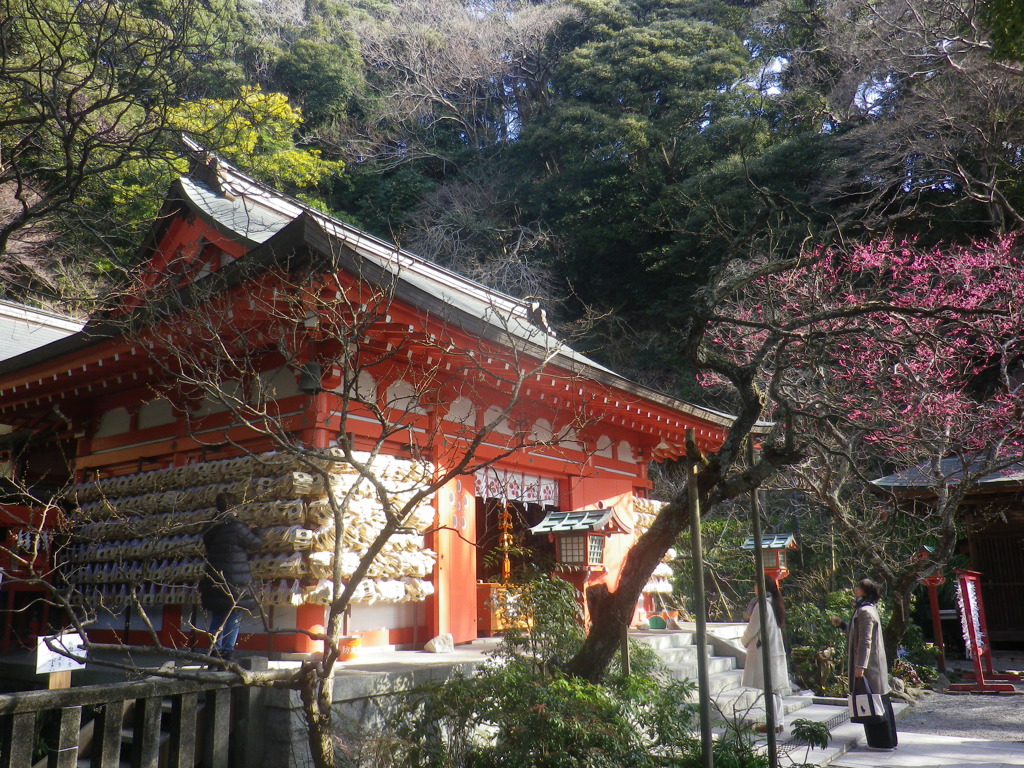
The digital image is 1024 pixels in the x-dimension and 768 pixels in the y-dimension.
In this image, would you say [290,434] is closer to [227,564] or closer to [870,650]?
[227,564]

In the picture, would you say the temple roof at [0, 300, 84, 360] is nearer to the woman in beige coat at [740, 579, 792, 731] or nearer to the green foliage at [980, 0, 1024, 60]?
the woman in beige coat at [740, 579, 792, 731]

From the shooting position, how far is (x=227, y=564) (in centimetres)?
603

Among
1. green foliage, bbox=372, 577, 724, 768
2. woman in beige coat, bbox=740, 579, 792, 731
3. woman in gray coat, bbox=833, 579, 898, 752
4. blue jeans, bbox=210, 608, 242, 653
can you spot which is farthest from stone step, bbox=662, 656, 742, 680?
blue jeans, bbox=210, 608, 242, 653

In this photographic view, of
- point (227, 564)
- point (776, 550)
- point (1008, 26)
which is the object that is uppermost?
point (1008, 26)

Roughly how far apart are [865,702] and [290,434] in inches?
214

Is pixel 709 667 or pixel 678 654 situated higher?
pixel 678 654

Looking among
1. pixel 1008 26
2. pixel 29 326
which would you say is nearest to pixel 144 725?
pixel 1008 26

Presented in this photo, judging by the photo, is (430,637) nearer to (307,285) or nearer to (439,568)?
(439,568)

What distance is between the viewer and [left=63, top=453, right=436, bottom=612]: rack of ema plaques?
21.0 ft

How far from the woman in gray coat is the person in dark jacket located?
16.4ft

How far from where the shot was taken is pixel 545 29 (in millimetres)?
26391

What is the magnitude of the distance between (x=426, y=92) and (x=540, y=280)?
34.4 feet

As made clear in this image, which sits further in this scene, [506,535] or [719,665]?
[506,535]

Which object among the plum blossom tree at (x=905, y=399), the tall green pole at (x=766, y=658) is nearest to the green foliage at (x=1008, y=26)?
the plum blossom tree at (x=905, y=399)
